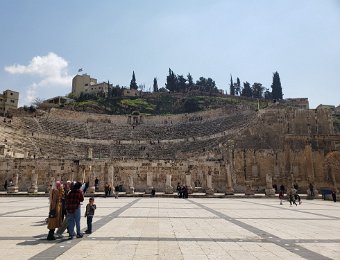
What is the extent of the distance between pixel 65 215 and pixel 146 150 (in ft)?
145

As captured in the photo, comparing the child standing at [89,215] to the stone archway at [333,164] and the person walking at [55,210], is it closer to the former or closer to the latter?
the person walking at [55,210]

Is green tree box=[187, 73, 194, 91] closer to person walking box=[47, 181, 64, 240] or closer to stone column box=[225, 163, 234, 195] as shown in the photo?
stone column box=[225, 163, 234, 195]

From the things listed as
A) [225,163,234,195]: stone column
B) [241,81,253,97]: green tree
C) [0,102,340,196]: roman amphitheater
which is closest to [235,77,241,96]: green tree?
[241,81,253,97]: green tree

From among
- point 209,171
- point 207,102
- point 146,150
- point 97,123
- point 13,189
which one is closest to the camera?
point 13,189

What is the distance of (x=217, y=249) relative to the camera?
22.7 feet

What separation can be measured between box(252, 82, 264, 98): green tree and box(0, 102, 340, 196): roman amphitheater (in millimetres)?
41852

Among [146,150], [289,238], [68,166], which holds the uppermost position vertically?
[146,150]

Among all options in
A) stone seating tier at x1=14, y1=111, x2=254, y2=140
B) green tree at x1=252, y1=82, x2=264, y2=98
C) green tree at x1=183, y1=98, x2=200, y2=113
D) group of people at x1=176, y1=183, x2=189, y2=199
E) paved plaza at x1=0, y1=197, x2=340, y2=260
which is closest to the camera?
paved plaza at x1=0, y1=197, x2=340, y2=260

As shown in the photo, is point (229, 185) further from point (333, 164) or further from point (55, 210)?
point (55, 210)

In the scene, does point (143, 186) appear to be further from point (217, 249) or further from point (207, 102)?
point (207, 102)

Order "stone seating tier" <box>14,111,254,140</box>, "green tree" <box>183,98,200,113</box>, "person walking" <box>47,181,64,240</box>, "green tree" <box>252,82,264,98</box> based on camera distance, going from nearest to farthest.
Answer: "person walking" <box>47,181,64,240</box>
"stone seating tier" <box>14,111,254,140</box>
"green tree" <box>183,98,200,113</box>
"green tree" <box>252,82,264,98</box>

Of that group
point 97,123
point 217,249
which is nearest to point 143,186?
point 217,249

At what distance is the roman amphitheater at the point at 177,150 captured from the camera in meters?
34.1

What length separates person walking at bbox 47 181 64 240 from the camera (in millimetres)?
8102
